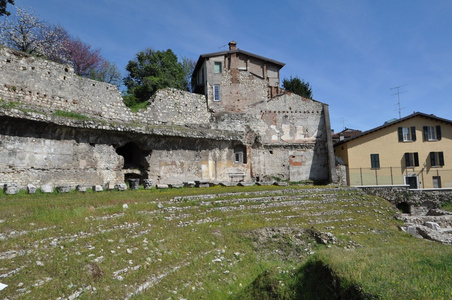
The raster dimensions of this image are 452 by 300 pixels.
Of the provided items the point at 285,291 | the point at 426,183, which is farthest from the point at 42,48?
the point at 426,183

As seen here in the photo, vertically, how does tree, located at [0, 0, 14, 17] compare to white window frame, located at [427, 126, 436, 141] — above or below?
above

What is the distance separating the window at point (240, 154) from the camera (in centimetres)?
3095

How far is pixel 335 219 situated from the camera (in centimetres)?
1856

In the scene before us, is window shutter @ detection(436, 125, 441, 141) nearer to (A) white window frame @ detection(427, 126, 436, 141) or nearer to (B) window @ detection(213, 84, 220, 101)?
(A) white window frame @ detection(427, 126, 436, 141)

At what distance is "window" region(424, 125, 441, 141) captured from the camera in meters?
34.4

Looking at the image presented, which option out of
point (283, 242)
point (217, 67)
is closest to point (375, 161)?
point (217, 67)

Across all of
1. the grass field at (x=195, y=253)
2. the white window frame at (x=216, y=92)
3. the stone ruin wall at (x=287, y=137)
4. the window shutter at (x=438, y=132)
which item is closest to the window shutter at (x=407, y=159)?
the window shutter at (x=438, y=132)

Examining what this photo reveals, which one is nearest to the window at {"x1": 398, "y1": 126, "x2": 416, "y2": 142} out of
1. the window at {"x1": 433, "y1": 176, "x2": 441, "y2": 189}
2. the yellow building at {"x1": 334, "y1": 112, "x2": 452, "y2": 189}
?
the yellow building at {"x1": 334, "y1": 112, "x2": 452, "y2": 189}

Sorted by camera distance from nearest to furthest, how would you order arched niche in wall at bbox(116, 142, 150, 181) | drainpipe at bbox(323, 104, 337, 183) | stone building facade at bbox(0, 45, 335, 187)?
stone building facade at bbox(0, 45, 335, 187) < arched niche in wall at bbox(116, 142, 150, 181) < drainpipe at bbox(323, 104, 337, 183)

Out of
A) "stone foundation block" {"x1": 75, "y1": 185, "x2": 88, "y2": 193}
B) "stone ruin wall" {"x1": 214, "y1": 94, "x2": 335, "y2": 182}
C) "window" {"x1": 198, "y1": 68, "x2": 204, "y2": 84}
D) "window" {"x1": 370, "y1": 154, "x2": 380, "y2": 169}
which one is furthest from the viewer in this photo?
"window" {"x1": 198, "y1": 68, "x2": 204, "y2": 84}

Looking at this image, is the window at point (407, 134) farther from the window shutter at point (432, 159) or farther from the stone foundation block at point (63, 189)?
the stone foundation block at point (63, 189)

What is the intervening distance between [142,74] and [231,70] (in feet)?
45.7

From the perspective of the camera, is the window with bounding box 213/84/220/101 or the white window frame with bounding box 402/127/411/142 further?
the white window frame with bounding box 402/127/411/142

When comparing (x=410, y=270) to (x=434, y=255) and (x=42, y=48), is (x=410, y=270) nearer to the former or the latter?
(x=434, y=255)
